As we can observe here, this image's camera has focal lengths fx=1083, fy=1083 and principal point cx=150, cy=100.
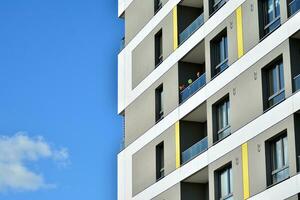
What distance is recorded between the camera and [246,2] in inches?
2132

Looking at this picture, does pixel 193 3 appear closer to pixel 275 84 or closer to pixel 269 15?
pixel 269 15

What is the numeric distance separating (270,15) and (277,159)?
24.2 ft

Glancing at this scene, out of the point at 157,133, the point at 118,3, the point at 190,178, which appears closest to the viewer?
the point at 190,178

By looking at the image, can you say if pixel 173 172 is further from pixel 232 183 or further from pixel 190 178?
pixel 232 183

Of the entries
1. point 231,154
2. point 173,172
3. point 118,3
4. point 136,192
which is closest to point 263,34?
point 231,154

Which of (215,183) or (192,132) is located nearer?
(215,183)

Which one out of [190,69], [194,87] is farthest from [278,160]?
[190,69]

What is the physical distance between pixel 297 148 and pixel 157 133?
1442 centimetres

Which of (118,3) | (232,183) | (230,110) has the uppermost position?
(118,3)

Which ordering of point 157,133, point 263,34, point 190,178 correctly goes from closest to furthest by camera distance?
1. point 263,34
2. point 190,178
3. point 157,133

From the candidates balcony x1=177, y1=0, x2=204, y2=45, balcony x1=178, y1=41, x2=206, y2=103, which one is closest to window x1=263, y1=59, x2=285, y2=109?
balcony x1=178, y1=41, x2=206, y2=103

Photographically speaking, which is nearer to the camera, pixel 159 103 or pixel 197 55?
pixel 197 55

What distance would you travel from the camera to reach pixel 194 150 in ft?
188

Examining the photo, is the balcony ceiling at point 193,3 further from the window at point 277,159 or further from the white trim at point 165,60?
the window at point 277,159
